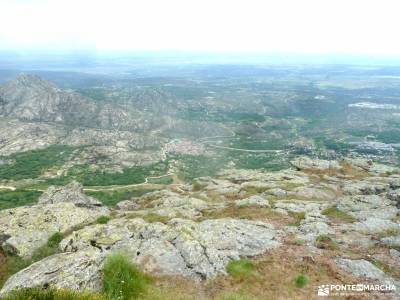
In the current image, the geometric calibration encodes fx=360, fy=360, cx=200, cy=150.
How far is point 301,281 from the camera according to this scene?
99.0ft

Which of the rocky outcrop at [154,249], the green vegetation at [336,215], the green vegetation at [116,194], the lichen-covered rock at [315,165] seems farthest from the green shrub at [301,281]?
the green vegetation at [116,194]

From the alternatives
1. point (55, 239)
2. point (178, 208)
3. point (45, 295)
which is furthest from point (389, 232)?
point (55, 239)

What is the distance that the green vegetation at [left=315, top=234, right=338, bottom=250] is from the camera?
38.5 meters

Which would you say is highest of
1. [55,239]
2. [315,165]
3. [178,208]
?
[55,239]

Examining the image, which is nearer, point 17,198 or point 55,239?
point 55,239

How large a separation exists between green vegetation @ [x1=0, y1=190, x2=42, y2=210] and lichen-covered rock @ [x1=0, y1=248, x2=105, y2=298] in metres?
139

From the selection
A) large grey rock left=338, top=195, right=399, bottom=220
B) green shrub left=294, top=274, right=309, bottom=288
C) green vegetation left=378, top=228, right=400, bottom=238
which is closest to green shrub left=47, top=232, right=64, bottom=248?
green shrub left=294, top=274, right=309, bottom=288

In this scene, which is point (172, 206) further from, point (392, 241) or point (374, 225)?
point (392, 241)

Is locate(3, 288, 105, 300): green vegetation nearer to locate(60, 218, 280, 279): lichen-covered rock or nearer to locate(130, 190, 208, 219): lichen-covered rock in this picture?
locate(60, 218, 280, 279): lichen-covered rock

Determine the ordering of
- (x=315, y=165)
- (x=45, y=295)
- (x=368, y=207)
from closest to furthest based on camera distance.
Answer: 1. (x=45, y=295)
2. (x=368, y=207)
3. (x=315, y=165)

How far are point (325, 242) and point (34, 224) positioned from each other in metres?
34.5

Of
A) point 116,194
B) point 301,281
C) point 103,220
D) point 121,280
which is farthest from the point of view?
point 116,194

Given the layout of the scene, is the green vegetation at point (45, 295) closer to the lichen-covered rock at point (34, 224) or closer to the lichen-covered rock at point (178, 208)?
→ the lichen-covered rock at point (34, 224)

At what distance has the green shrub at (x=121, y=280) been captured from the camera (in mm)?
25039
